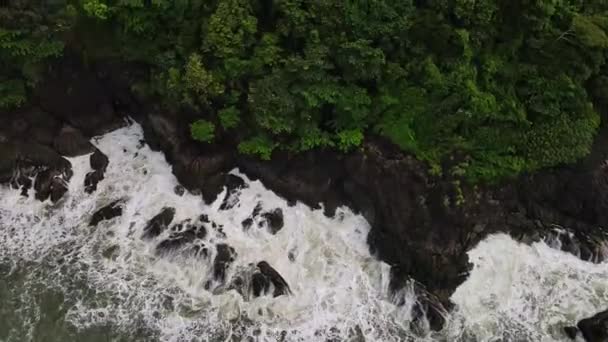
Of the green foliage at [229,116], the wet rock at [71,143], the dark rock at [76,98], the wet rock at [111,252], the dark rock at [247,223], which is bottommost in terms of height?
the wet rock at [111,252]

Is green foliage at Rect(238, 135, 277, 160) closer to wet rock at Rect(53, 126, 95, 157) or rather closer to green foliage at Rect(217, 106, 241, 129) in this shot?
green foliage at Rect(217, 106, 241, 129)

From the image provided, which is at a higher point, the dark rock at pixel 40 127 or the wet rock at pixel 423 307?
the dark rock at pixel 40 127

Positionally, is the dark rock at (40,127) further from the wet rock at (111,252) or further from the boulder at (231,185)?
the boulder at (231,185)

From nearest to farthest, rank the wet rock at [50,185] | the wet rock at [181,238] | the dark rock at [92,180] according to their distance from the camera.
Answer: the wet rock at [181,238] < the wet rock at [50,185] < the dark rock at [92,180]

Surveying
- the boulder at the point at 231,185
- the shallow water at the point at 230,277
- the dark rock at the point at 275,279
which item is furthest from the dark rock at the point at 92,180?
the dark rock at the point at 275,279

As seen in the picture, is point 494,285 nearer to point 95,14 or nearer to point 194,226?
point 194,226

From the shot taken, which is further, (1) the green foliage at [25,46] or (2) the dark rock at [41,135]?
(2) the dark rock at [41,135]

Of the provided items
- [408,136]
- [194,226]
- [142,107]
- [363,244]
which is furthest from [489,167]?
[142,107]

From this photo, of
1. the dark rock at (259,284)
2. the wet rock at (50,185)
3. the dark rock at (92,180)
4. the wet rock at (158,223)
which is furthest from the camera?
the dark rock at (92,180)
